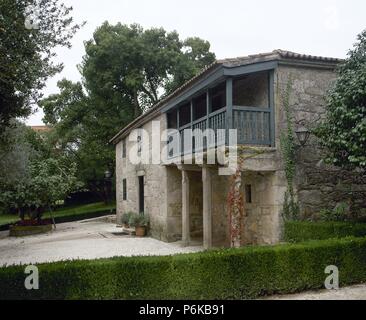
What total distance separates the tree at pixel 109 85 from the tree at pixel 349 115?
20521mm

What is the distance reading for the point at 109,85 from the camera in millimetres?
28297

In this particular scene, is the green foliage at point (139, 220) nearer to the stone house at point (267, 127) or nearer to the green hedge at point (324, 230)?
the stone house at point (267, 127)

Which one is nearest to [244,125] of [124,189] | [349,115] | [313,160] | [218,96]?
[313,160]

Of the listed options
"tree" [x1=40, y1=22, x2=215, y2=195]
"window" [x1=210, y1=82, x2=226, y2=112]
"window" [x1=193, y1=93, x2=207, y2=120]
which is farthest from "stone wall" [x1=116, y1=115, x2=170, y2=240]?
"tree" [x1=40, y1=22, x2=215, y2=195]

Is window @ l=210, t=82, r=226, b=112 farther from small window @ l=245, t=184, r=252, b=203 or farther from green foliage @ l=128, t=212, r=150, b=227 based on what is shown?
green foliage @ l=128, t=212, r=150, b=227

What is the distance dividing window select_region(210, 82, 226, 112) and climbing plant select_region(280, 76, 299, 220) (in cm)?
279

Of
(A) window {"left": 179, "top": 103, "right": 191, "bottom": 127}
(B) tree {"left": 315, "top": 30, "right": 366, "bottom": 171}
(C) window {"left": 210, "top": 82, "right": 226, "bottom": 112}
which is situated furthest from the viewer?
(A) window {"left": 179, "top": 103, "right": 191, "bottom": 127}

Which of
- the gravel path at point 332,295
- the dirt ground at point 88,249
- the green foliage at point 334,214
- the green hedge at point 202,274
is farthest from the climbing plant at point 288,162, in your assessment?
the dirt ground at point 88,249

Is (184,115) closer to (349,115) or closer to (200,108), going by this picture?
(200,108)

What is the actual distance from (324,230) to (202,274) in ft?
11.6

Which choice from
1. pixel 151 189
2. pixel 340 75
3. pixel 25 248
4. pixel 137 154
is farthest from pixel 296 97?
pixel 25 248

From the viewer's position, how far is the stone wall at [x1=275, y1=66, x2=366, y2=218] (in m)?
9.72
